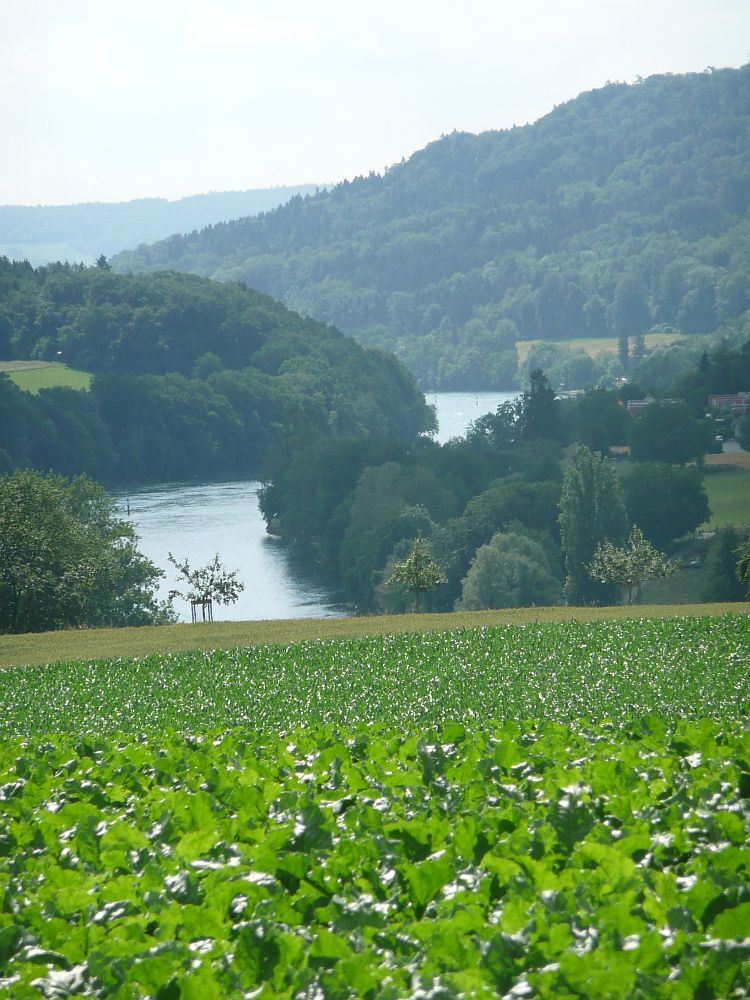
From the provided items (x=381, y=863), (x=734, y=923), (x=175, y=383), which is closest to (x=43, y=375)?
(x=175, y=383)

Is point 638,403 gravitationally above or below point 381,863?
above

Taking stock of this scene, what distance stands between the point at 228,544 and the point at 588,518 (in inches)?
1435

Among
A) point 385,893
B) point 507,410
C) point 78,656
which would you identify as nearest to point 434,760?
point 385,893

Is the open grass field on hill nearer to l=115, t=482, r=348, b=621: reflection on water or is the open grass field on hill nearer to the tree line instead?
the tree line

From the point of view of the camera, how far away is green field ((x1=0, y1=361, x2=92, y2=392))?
149500mm

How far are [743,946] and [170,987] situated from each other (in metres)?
2.72

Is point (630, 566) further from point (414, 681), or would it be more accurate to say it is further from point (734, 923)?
point (734, 923)

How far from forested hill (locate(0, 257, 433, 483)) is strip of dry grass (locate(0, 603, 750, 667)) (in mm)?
83201

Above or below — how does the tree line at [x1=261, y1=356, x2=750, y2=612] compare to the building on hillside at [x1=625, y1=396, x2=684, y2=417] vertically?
below

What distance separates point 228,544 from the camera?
100438mm

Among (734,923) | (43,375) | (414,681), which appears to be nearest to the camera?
(734,923)

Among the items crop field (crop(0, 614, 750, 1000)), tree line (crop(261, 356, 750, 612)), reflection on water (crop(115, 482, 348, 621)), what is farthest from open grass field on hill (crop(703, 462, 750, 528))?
crop field (crop(0, 614, 750, 1000))

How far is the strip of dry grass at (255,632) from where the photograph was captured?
30.7 meters

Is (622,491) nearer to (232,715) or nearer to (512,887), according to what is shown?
(232,715)
